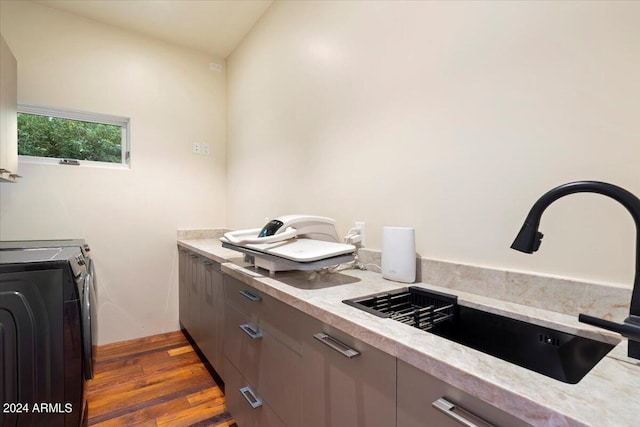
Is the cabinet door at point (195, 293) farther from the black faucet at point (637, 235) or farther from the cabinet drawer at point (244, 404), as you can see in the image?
the black faucet at point (637, 235)

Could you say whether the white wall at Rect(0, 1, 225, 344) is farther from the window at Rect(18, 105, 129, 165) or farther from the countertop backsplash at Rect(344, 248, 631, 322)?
the countertop backsplash at Rect(344, 248, 631, 322)

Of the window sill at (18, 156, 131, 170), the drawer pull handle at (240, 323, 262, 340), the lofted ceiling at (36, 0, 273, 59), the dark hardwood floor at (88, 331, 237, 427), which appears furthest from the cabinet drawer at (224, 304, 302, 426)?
the lofted ceiling at (36, 0, 273, 59)

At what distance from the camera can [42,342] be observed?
1.36m

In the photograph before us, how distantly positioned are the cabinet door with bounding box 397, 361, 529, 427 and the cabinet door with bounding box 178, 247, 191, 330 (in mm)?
2295

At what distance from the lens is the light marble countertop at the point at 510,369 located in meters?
0.44

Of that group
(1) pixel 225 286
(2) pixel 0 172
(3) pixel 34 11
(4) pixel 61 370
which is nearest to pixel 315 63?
(1) pixel 225 286

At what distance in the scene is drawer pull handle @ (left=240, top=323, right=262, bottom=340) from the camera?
1279 mm

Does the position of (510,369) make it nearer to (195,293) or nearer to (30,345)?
(30,345)

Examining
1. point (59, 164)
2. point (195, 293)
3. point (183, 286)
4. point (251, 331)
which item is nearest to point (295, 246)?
point (251, 331)

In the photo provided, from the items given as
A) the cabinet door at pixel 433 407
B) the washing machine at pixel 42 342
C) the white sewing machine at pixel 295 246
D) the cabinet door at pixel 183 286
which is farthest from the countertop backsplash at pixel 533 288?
the cabinet door at pixel 183 286

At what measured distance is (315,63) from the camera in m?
1.88

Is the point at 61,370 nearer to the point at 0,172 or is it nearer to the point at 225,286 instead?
the point at 225,286

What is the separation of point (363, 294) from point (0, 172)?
2.15 metres

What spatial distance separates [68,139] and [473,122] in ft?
9.79
